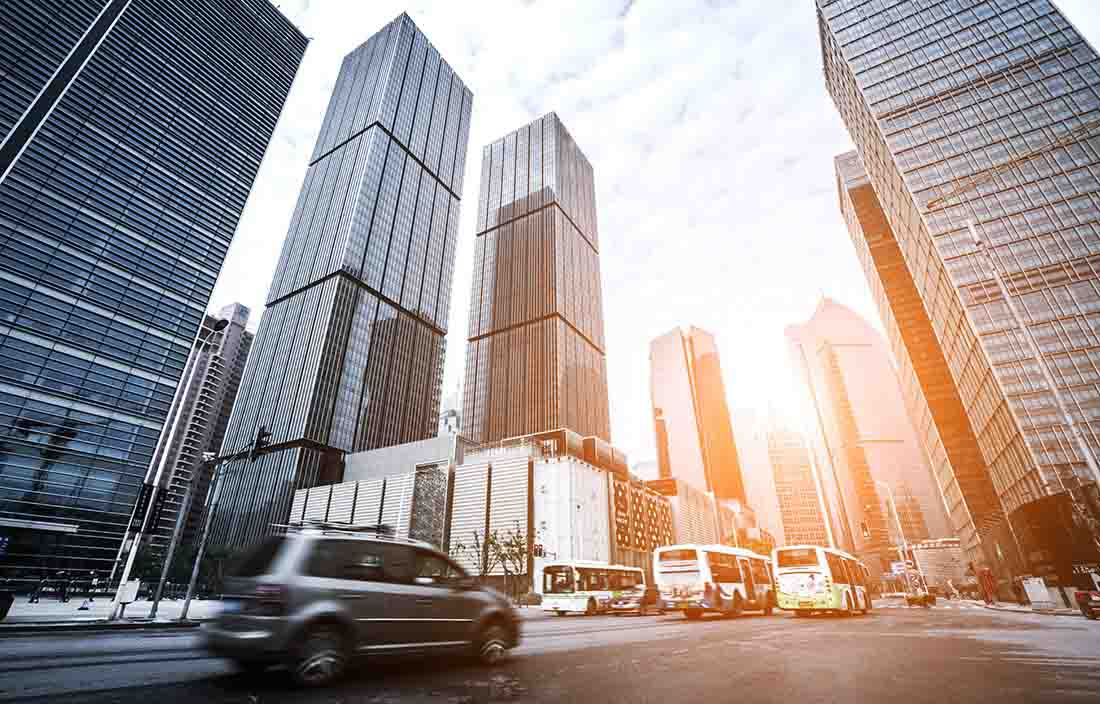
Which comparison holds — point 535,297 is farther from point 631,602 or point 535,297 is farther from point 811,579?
point 811,579

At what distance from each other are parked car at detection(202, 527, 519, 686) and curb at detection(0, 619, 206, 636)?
1247 centimetres

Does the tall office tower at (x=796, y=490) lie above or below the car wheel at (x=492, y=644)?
Result: above

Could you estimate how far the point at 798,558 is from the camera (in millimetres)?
19656

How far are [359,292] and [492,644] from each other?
4010 inches

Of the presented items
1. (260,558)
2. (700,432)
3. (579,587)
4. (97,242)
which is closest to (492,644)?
(260,558)

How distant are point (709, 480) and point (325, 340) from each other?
471 feet

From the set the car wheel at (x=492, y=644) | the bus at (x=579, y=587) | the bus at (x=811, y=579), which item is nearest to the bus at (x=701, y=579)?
the bus at (x=811, y=579)

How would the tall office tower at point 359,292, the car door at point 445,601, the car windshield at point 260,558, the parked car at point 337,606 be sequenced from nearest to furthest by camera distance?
1. the parked car at point 337,606
2. the car windshield at point 260,558
3. the car door at point 445,601
4. the tall office tower at point 359,292

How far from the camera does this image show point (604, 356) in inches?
5591

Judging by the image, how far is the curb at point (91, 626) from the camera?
41.2 ft

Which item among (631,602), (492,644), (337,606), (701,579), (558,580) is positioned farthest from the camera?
(631,602)

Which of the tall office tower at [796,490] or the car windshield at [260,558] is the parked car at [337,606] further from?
the tall office tower at [796,490]

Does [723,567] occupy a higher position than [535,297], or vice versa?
[535,297]

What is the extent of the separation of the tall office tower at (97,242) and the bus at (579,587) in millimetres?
79860
